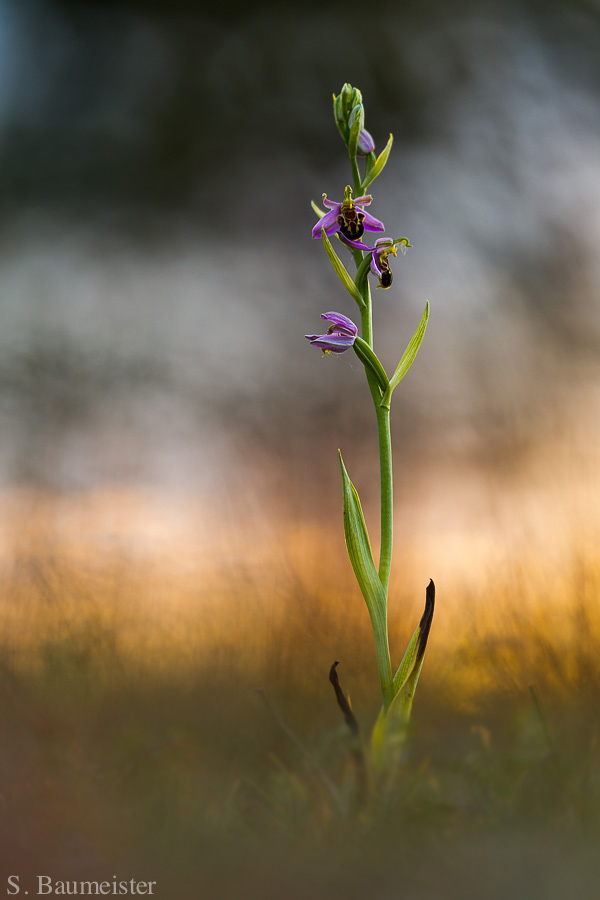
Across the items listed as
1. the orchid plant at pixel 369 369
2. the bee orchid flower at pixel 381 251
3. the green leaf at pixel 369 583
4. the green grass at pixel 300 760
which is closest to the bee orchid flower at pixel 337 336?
the orchid plant at pixel 369 369

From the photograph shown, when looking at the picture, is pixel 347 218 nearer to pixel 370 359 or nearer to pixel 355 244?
pixel 355 244

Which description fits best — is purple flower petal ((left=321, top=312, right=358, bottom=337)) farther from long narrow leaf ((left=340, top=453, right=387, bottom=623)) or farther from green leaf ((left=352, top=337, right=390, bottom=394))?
long narrow leaf ((left=340, top=453, right=387, bottom=623))

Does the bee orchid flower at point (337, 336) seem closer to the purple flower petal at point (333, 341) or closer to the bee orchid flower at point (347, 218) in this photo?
the purple flower petal at point (333, 341)

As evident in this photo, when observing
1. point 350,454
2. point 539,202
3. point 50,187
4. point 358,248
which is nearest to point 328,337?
point 358,248

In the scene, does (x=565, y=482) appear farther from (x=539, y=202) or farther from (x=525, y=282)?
(x=539, y=202)

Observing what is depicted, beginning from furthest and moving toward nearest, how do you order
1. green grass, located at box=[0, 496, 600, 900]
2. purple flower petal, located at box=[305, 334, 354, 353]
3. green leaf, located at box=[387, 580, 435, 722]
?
1. purple flower petal, located at box=[305, 334, 354, 353]
2. green leaf, located at box=[387, 580, 435, 722]
3. green grass, located at box=[0, 496, 600, 900]

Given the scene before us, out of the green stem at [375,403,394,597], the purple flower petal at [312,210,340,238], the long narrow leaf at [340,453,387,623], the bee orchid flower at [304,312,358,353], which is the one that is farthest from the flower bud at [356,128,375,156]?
the long narrow leaf at [340,453,387,623]

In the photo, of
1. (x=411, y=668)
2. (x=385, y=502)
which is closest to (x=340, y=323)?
(x=385, y=502)
